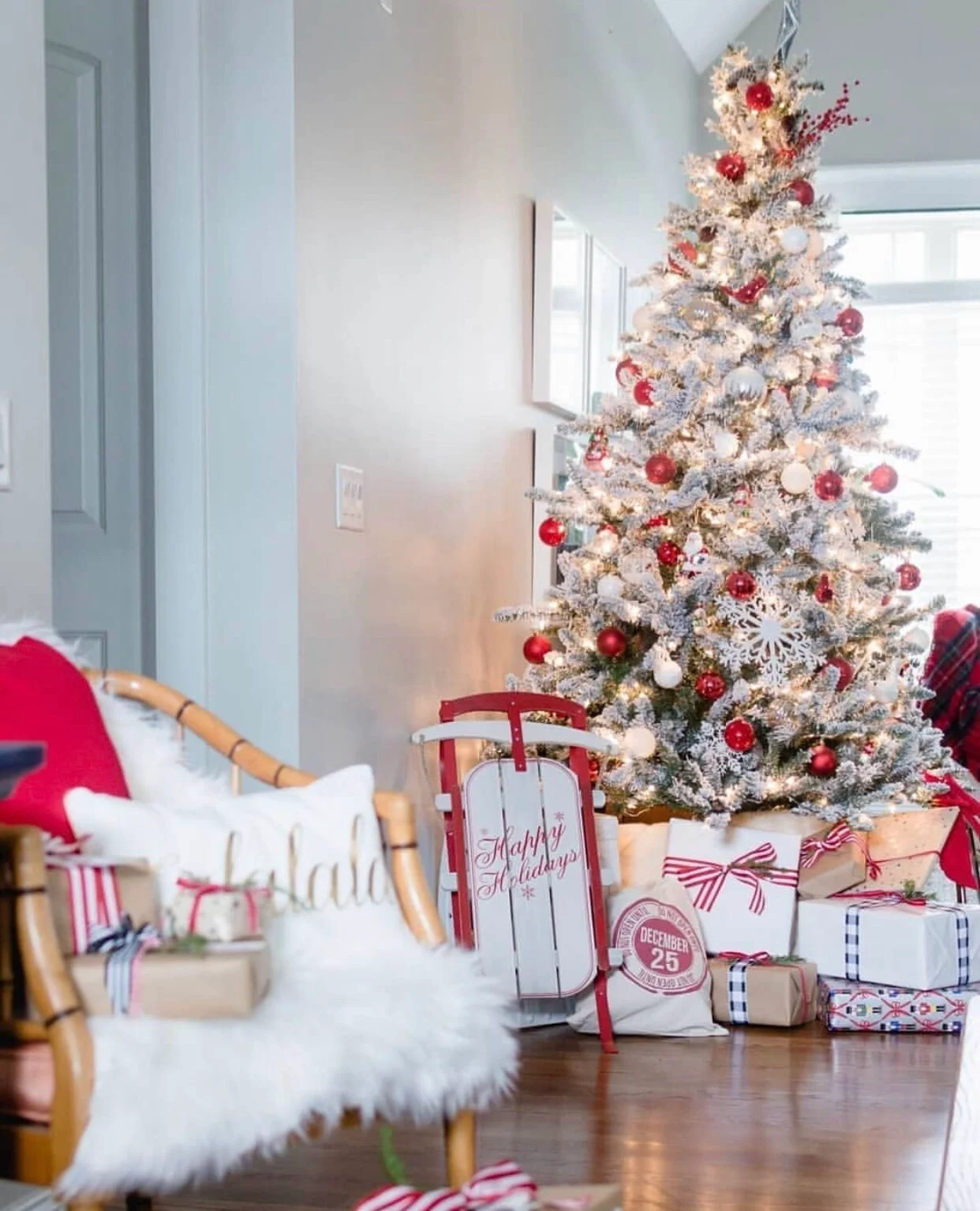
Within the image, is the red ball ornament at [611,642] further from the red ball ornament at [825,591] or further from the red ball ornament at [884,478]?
the red ball ornament at [884,478]

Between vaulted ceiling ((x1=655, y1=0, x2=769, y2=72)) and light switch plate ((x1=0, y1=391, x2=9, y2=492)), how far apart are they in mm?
4335

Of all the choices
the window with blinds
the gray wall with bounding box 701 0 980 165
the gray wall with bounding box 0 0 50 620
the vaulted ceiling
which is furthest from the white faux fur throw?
the gray wall with bounding box 701 0 980 165

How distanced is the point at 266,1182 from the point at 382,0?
7.39ft

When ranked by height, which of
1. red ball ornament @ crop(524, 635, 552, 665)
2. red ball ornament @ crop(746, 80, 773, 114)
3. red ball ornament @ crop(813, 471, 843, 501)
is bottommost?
red ball ornament @ crop(524, 635, 552, 665)

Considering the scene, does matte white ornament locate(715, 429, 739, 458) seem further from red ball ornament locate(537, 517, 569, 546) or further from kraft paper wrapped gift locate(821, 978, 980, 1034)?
kraft paper wrapped gift locate(821, 978, 980, 1034)

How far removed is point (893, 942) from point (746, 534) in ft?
3.15

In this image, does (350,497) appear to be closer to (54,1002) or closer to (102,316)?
(102,316)

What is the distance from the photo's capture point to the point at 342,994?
5.03 feet

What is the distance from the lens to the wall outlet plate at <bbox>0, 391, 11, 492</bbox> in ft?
6.72

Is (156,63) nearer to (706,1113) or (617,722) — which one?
(617,722)

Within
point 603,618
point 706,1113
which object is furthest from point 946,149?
point 706,1113

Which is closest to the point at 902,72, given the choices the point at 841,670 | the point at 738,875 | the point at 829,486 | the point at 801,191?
the point at 801,191

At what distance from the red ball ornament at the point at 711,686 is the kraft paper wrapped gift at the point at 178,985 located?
2.25 metres

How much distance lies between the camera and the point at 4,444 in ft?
6.75
